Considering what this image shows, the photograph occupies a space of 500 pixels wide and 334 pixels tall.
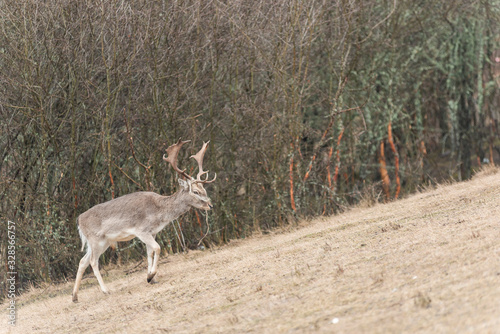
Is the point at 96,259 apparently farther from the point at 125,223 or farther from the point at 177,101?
the point at 177,101

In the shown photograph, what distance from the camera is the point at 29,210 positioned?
51.5 feet

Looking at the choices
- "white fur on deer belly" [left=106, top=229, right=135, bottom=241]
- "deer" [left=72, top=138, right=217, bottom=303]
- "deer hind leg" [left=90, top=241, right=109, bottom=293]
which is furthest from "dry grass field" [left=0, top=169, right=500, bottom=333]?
"white fur on deer belly" [left=106, top=229, right=135, bottom=241]

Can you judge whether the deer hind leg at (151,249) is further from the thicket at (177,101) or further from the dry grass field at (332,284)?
the thicket at (177,101)

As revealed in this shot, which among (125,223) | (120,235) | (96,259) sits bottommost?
(96,259)

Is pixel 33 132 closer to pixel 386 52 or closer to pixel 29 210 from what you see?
pixel 29 210

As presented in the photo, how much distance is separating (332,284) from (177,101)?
850 centimetres

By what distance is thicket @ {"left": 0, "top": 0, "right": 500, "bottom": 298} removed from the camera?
14844mm

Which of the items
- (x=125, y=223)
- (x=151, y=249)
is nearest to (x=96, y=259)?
(x=125, y=223)

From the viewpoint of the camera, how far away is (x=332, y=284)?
8.12m

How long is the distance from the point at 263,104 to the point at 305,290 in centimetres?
958

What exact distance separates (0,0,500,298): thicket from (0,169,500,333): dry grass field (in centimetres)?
237

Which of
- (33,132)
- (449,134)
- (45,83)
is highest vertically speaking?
(45,83)

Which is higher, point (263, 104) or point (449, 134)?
point (263, 104)

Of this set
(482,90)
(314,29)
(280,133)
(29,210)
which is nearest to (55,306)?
(29,210)
